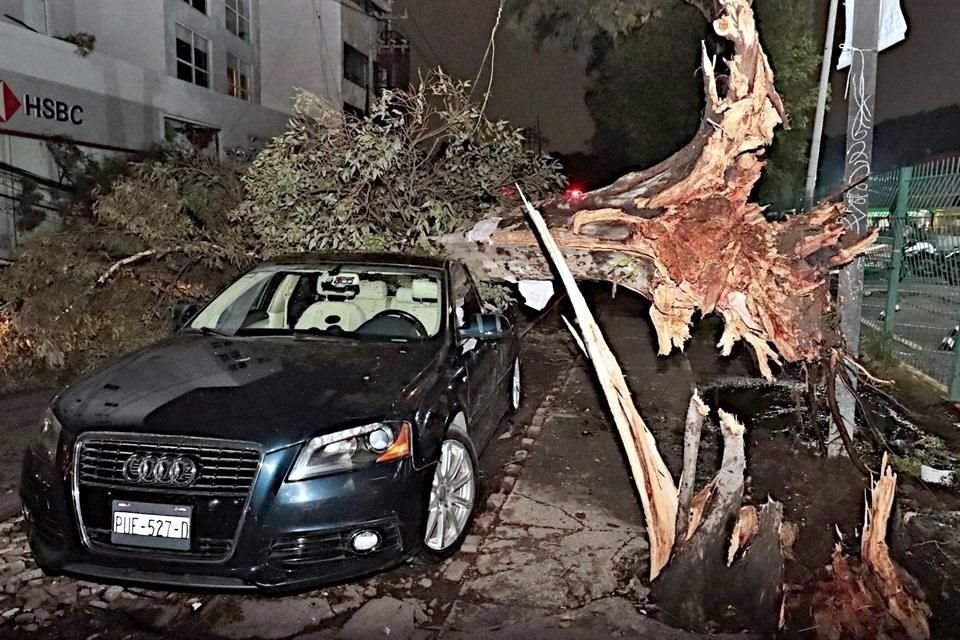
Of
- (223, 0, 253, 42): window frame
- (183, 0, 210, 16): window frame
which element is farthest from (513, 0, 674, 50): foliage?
(223, 0, 253, 42): window frame

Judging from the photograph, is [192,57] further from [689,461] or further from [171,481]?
[689,461]

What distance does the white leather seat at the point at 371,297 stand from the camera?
5211 mm

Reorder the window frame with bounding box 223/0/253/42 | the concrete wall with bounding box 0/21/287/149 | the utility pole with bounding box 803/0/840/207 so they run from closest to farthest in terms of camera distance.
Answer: the concrete wall with bounding box 0/21/287/149, the utility pole with bounding box 803/0/840/207, the window frame with bounding box 223/0/253/42

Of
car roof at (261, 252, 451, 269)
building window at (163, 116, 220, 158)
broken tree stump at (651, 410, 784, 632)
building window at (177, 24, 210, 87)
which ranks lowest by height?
broken tree stump at (651, 410, 784, 632)

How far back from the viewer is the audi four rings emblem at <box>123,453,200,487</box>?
3.26m

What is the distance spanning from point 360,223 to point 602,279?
2.44m

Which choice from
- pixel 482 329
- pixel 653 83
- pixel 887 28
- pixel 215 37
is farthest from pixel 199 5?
pixel 482 329

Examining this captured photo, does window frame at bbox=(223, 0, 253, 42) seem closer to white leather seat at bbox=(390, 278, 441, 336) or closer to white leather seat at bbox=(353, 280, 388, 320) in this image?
white leather seat at bbox=(353, 280, 388, 320)

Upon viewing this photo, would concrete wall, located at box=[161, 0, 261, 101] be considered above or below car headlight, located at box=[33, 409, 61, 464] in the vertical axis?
above

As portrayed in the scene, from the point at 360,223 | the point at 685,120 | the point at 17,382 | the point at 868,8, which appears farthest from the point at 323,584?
the point at 685,120

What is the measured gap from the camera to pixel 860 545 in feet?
14.0

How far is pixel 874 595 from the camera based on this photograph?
12.3ft

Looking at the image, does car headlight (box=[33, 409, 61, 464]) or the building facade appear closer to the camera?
car headlight (box=[33, 409, 61, 464])

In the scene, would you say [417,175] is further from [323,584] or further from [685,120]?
[685,120]
